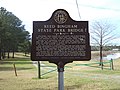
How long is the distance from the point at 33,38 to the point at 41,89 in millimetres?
5704

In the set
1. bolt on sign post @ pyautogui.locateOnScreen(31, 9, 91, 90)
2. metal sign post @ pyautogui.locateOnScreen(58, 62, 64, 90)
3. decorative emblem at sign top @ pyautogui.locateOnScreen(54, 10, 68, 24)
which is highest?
decorative emblem at sign top @ pyautogui.locateOnScreen(54, 10, 68, 24)

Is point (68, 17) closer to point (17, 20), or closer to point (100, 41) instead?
point (100, 41)

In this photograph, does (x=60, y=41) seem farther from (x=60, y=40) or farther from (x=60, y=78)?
(x=60, y=78)

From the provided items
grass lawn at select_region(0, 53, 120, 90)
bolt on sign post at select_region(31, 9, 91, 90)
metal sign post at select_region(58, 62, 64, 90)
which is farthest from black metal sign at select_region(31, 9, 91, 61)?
grass lawn at select_region(0, 53, 120, 90)

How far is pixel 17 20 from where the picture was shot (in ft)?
309

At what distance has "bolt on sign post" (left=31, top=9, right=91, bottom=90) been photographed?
33.7ft

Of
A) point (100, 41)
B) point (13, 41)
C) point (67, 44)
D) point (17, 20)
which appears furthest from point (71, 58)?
point (17, 20)

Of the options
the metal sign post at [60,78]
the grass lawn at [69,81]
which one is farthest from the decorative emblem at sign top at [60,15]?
the grass lawn at [69,81]

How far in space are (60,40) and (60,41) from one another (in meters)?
0.03

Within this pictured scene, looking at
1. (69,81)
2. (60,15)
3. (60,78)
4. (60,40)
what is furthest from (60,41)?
(69,81)

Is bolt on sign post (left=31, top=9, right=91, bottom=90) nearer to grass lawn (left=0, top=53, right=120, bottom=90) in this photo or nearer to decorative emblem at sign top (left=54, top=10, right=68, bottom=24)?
decorative emblem at sign top (left=54, top=10, right=68, bottom=24)

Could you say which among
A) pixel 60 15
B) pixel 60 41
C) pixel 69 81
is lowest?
pixel 69 81

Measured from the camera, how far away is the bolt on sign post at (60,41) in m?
10.3

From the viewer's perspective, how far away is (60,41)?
10305mm
